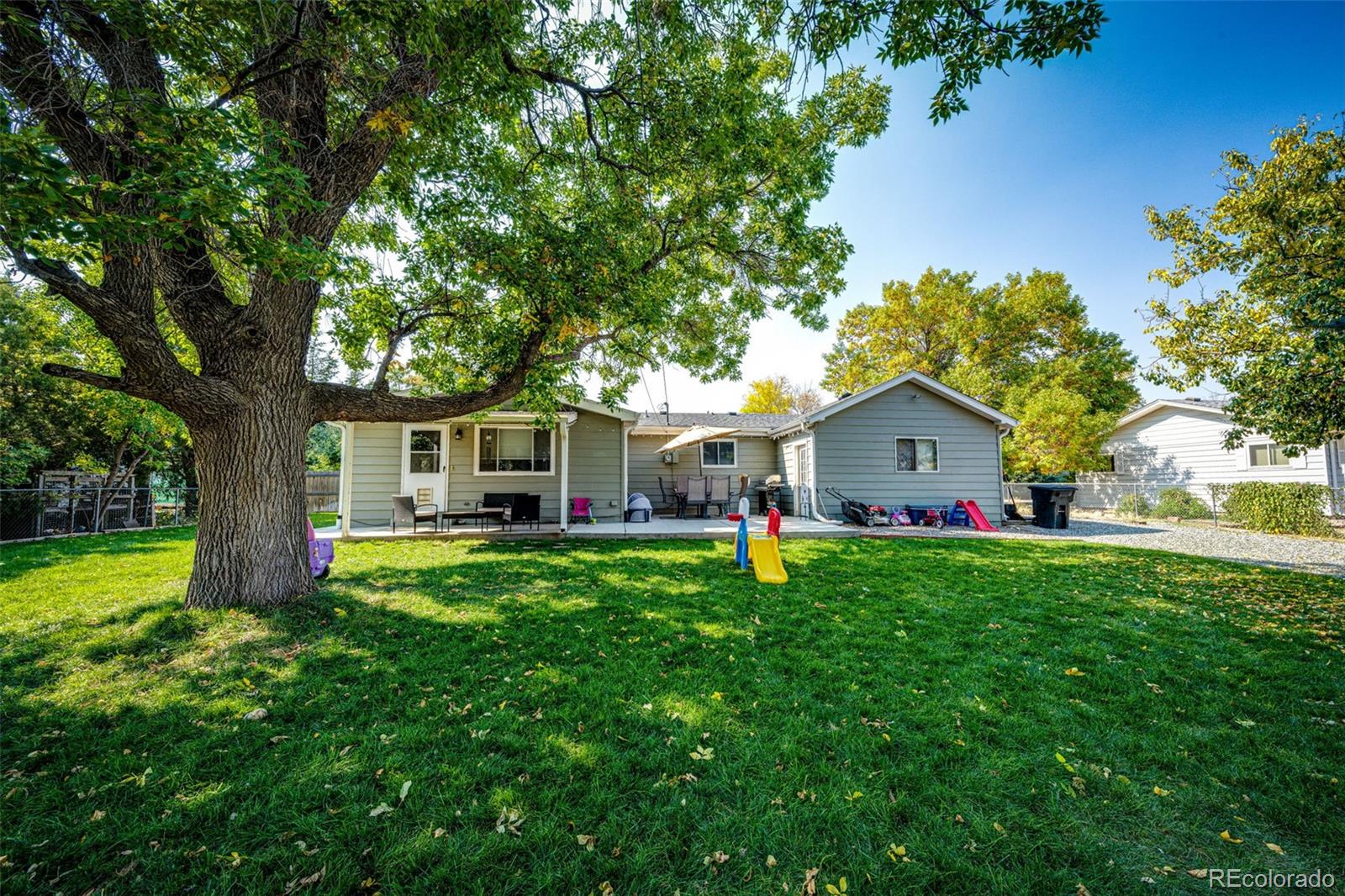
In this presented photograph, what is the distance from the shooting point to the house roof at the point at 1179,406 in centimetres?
1609

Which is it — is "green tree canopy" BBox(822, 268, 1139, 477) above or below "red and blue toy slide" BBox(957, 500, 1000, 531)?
above

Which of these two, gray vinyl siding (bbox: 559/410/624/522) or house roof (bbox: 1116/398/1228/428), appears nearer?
gray vinyl siding (bbox: 559/410/624/522)

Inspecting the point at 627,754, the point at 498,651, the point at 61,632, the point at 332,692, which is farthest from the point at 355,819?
the point at 61,632

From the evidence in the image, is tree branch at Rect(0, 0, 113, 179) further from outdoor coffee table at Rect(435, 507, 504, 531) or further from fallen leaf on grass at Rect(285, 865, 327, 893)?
outdoor coffee table at Rect(435, 507, 504, 531)

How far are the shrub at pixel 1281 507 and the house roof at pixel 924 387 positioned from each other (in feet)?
18.8

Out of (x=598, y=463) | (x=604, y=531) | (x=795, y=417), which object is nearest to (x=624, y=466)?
(x=598, y=463)

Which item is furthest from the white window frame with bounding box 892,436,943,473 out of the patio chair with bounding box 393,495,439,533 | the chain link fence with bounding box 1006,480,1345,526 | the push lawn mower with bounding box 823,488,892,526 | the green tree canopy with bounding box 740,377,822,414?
the green tree canopy with bounding box 740,377,822,414

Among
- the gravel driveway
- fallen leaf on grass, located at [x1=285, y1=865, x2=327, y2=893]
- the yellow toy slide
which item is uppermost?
the yellow toy slide

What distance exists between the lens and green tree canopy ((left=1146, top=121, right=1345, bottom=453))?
5.85 meters

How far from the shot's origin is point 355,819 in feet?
6.86

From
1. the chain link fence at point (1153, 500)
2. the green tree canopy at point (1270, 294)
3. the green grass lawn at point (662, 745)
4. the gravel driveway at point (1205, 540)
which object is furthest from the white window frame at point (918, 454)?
the green grass lawn at point (662, 745)

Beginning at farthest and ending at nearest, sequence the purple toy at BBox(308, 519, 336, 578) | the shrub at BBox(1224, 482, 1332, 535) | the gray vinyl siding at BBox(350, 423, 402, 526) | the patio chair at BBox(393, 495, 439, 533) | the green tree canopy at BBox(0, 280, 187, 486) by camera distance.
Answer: the green tree canopy at BBox(0, 280, 187, 486)
the gray vinyl siding at BBox(350, 423, 402, 526)
the shrub at BBox(1224, 482, 1332, 535)
the patio chair at BBox(393, 495, 439, 533)
the purple toy at BBox(308, 519, 336, 578)

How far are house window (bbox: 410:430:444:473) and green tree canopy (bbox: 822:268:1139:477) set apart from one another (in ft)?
69.8

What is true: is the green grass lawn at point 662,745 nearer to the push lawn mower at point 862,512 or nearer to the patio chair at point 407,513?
the patio chair at point 407,513
